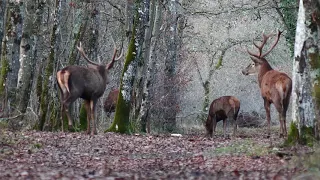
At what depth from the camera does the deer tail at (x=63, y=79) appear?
57.2 feet

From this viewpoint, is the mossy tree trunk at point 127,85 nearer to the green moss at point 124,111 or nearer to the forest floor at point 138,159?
the green moss at point 124,111

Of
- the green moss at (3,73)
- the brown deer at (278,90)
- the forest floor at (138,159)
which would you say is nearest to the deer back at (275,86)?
the brown deer at (278,90)

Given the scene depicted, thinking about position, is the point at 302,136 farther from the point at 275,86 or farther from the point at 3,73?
the point at 3,73

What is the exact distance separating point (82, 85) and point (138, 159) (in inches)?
255

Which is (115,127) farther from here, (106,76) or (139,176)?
(139,176)

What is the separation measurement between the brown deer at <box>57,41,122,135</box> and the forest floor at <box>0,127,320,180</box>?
1.98 m

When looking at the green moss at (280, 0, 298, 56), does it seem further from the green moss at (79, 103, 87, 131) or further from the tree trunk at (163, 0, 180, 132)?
the green moss at (79, 103, 87, 131)

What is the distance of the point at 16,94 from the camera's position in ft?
60.9

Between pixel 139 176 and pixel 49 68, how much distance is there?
10.6 m

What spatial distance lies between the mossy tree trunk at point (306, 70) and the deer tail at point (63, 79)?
23.9 ft

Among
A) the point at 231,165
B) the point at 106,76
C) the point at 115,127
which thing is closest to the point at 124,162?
the point at 231,165

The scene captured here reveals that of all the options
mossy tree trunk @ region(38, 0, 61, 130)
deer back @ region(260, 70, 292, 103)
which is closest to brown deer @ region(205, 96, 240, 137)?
deer back @ region(260, 70, 292, 103)

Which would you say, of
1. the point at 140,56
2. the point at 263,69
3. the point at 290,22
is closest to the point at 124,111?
the point at 140,56

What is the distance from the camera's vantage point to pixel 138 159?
1214 centimetres
